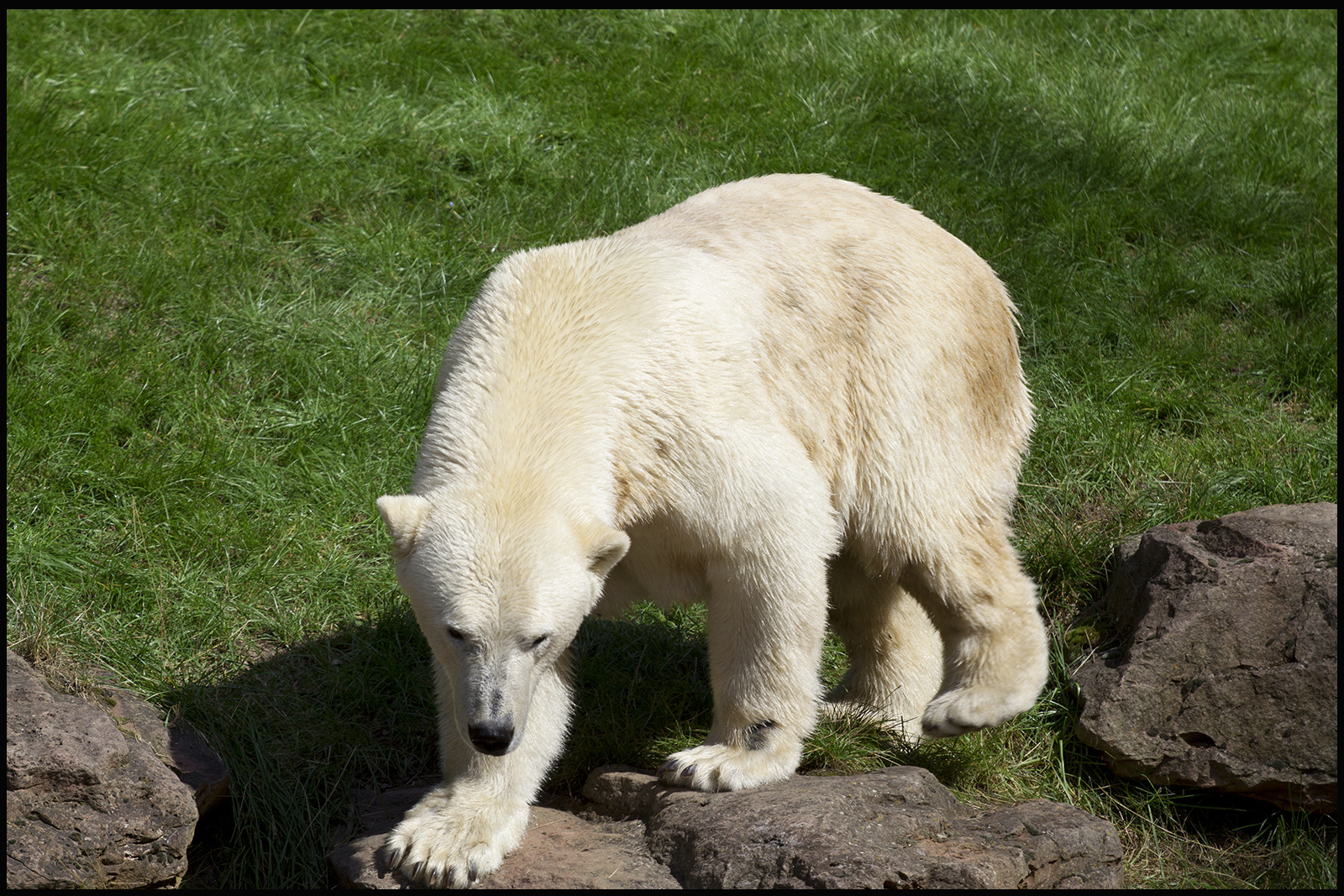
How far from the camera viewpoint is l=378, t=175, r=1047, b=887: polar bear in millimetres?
3000

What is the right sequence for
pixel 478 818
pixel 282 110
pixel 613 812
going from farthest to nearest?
pixel 282 110 < pixel 613 812 < pixel 478 818

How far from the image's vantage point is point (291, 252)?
20.4 feet

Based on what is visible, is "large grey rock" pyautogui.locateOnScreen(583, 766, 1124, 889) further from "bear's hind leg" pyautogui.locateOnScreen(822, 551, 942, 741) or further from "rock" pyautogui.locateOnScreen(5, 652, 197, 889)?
"rock" pyautogui.locateOnScreen(5, 652, 197, 889)

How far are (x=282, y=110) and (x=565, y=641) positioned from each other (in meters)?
5.09

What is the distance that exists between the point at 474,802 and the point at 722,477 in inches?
46.1

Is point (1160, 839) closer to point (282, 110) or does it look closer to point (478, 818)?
point (478, 818)

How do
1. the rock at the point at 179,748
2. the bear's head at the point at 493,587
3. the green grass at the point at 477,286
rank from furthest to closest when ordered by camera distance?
the green grass at the point at 477,286 < the rock at the point at 179,748 < the bear's head at the point at 493,587

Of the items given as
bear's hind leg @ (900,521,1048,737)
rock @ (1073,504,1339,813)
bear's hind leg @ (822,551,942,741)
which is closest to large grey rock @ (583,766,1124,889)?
bear's hind leg @ (900,521,1048,737)

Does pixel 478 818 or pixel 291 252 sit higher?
pixel 291 252

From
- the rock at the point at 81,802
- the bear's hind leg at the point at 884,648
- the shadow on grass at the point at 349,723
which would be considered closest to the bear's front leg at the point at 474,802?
the shadow on grass at the point at 349,723

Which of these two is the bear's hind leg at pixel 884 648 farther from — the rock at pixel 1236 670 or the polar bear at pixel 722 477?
the rock at pixel 1236 670

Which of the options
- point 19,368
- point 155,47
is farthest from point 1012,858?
point 155,47

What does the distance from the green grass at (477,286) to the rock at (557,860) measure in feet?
1.28

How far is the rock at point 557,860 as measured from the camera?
122 inches
